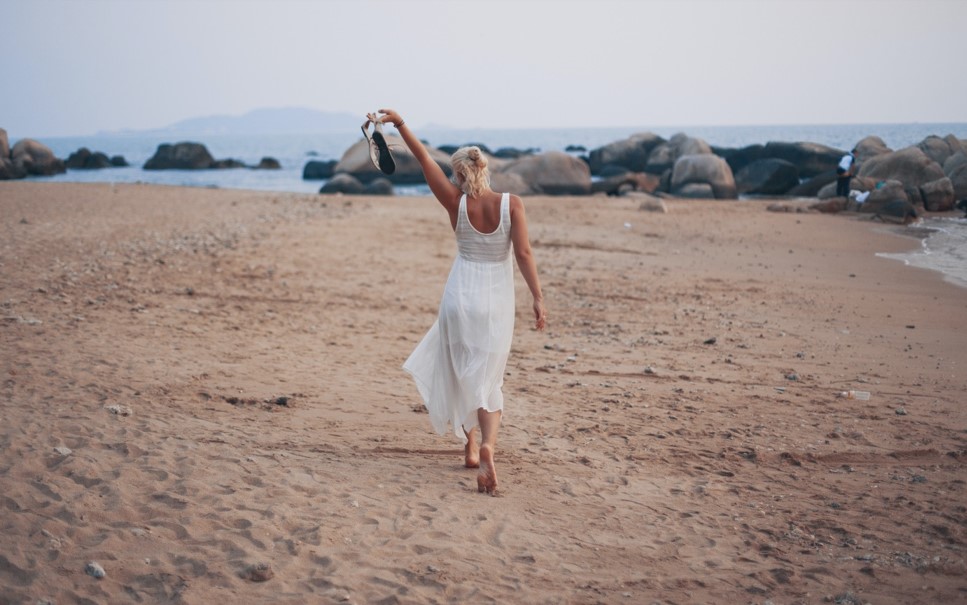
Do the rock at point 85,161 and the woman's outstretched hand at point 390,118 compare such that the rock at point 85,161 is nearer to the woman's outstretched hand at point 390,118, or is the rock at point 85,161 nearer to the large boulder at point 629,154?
the large boulder at point 629,154

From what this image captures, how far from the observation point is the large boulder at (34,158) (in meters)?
36.9

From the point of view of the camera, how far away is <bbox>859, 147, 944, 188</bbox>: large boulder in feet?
73.8

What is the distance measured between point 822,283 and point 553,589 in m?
9.19

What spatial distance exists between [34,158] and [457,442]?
39690 mm

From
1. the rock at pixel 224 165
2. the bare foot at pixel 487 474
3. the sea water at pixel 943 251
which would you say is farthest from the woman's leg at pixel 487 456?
the rock at pixel 224 165

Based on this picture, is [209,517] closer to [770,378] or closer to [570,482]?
[570,482]

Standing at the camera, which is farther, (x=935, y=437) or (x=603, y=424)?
(x=603, y=424)

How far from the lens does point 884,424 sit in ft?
18.8

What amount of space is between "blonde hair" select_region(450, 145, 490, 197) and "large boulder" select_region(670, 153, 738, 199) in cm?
2419

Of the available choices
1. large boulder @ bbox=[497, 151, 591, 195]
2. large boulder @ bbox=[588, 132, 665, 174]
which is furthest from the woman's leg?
large boulder @ bbox=[588, 132, 665, 174]

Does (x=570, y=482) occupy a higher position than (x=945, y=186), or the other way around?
(x=945, y=186)

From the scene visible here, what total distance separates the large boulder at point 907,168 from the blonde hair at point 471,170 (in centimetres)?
2143

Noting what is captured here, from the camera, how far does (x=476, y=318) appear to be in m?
4.54

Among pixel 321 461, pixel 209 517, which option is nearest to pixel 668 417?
pixel 321 461
